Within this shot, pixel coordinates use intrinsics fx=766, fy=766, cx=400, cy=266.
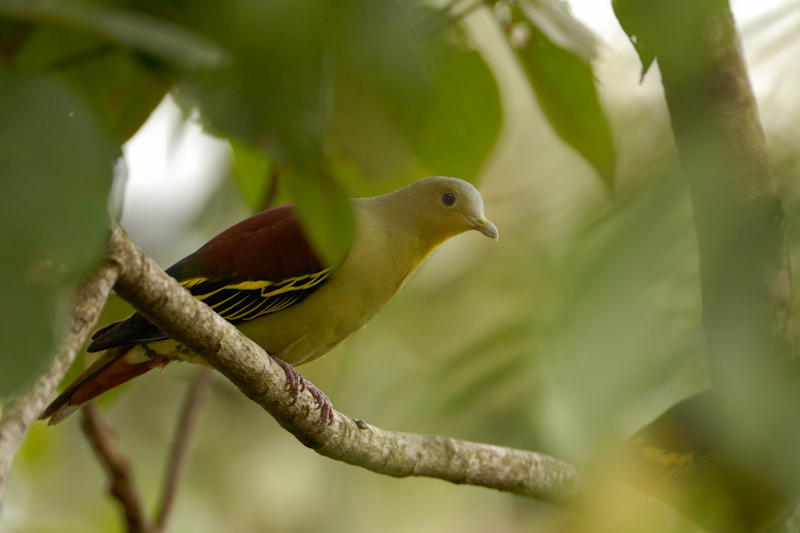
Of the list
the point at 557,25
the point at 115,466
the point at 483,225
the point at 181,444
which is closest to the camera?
the point at 557,25

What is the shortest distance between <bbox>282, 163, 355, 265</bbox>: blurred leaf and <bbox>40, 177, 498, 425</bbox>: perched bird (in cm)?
182

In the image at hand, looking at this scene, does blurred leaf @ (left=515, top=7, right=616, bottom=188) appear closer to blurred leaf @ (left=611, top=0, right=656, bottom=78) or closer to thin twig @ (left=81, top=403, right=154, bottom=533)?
blurred leaf @ (left=611, top=0, right=656, bottom=78)

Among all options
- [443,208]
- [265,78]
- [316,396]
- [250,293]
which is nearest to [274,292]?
[250,293]

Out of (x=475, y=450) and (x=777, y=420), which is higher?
(x=475, y=450)

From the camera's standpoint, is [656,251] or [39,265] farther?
[656,251]

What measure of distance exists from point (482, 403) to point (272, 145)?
116cm

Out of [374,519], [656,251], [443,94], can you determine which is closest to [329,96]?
[443,94]

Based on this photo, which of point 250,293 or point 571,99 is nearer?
point 571,99

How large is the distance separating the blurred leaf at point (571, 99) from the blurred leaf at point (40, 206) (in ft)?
4.01

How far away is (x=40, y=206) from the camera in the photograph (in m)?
0.89

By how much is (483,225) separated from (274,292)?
1.03 metres

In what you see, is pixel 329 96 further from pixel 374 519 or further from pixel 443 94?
pixel 374 519

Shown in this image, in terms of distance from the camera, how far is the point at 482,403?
2125 millimetres

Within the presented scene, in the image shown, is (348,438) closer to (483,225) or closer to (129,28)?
(483,225)
